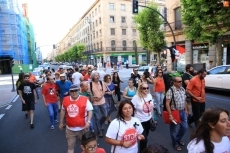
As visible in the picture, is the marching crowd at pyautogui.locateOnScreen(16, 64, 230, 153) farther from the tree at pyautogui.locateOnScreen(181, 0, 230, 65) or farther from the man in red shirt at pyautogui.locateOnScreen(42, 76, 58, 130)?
the tree at pyautogui.locateOnScreen(181, 0, 230, 65)

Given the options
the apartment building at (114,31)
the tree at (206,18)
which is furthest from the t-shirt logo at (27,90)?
the apartment building at (114,31)

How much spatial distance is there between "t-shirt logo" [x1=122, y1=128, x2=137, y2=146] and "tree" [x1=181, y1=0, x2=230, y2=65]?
1269 cm

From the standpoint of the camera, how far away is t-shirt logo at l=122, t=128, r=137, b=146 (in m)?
2.51

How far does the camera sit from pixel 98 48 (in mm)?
54625

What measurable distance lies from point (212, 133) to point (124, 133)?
106 centimetres

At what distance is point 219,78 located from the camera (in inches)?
393

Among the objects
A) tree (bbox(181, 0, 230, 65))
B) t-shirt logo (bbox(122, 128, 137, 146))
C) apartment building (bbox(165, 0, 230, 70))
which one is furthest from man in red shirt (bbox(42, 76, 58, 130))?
apartment building (bbox(165, 0, 230, 70))

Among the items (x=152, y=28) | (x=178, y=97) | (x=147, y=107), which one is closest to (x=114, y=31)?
(x=152, y=28)

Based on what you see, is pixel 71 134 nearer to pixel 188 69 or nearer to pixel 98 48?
pixel 188 69

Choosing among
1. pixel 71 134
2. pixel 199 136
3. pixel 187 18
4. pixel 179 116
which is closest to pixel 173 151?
pixel 179 116

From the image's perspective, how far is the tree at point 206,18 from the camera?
12.8m

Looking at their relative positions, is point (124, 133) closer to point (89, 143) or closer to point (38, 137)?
point (89, 143)

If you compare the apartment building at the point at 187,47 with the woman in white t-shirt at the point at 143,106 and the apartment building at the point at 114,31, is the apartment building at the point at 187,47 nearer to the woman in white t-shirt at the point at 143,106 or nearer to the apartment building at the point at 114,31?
the woman in white t-shirt at the point at 143,106

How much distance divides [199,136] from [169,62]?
22732 millimetres
